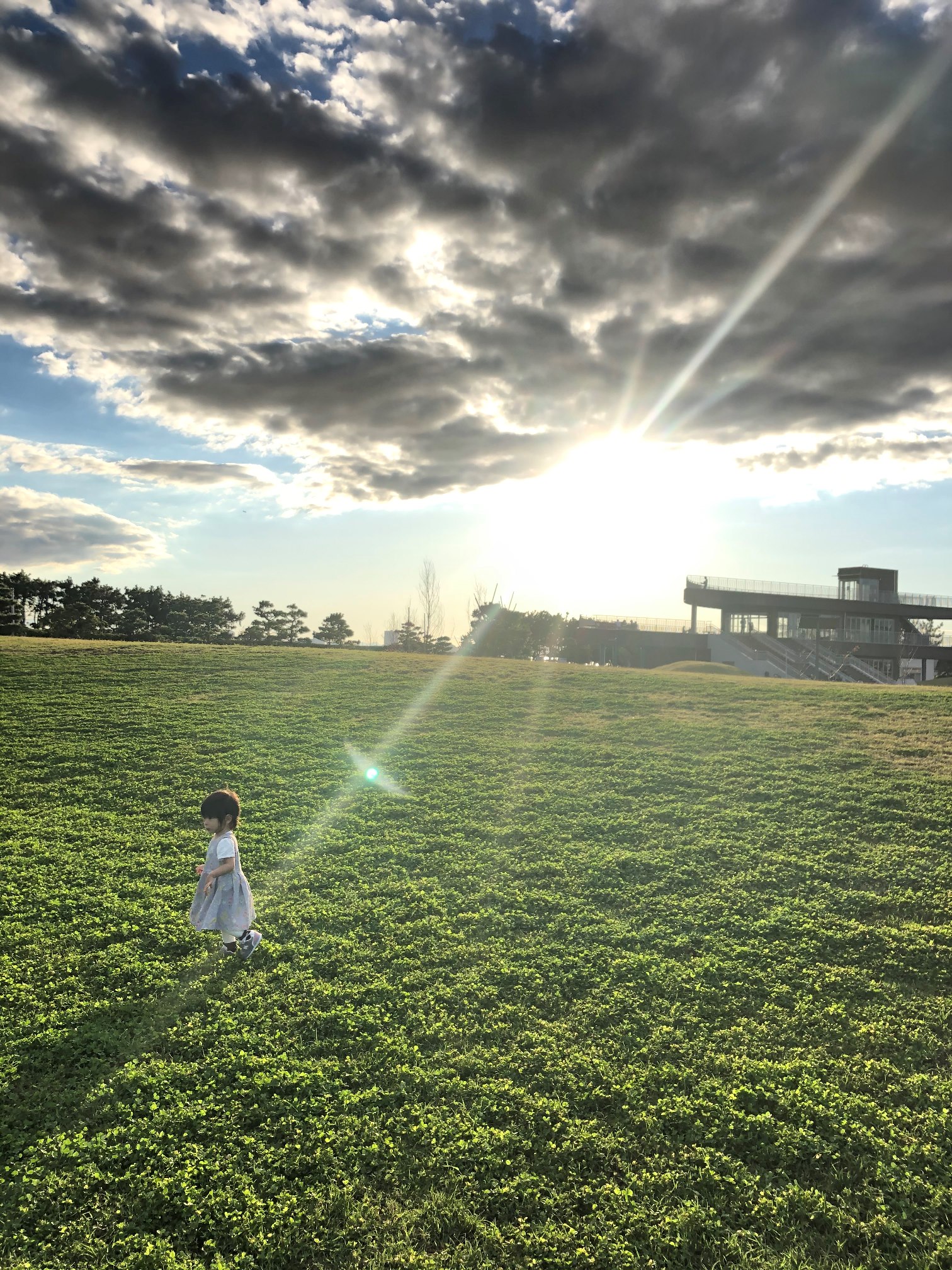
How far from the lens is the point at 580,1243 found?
452cm

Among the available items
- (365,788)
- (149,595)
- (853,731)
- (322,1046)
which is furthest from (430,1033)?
(149,595)

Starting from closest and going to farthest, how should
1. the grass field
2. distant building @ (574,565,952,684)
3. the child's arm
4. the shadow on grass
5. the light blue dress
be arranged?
the grass field → the shadow on grass → the child's arm → the light blue dress → distant building @ (574,565,952,684)

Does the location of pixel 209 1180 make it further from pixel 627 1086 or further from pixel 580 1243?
pixel 627 1086

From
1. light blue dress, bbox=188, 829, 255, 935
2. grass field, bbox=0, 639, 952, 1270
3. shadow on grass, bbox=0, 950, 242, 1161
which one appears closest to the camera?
grass field, bbox=0, 639, 952, 1270

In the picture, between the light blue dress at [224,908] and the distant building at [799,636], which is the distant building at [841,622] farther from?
the light blue dress at [224,908]

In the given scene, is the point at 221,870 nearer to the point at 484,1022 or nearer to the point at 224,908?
the point at 224,908

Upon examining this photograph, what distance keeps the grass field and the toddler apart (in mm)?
556

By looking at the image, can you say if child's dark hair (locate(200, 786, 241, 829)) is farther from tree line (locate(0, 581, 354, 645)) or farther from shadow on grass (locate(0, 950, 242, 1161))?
tree line (locate(0, 581, 354, 645))

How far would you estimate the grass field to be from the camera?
4738 mm

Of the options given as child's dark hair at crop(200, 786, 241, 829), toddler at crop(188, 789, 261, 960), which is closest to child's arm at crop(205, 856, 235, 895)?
toddler at crop(188, 789, 261, 960)

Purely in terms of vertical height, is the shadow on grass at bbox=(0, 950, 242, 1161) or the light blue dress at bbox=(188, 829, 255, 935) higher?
the light blue dress at bbox=(188, 829, 255, 935)

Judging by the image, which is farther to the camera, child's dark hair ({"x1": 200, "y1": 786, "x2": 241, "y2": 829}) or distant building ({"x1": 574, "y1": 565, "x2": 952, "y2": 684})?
distant building ({"x1": 574, "y1": 565, "x2": 952, "y2": 684})

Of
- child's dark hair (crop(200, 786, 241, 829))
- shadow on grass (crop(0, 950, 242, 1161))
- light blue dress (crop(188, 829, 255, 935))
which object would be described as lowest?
shadow on grass (crop(0, 950, 242, 1161))

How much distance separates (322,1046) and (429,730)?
12100 millimetres
